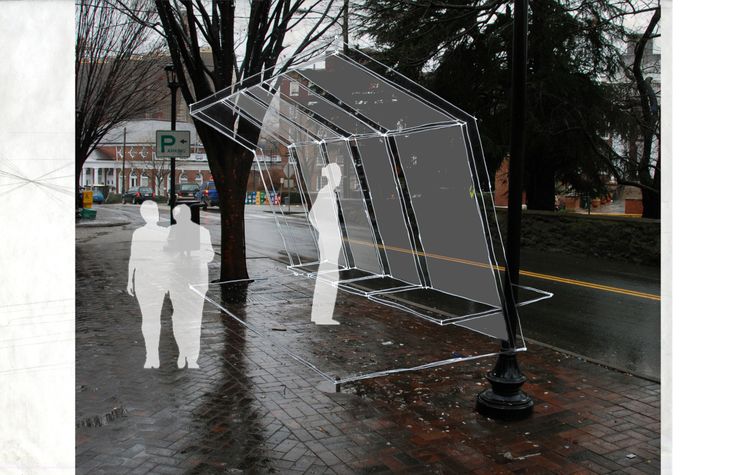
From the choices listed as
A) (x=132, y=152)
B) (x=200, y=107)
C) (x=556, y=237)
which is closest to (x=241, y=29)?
(x=200, y=107)

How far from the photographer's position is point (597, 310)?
31.1 feet

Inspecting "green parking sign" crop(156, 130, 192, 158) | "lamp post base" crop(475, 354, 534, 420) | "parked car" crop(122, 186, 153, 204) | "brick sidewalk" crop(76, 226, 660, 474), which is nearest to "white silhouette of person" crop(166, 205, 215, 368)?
"brick sidewalk" crop(76, 226, 660, 474)

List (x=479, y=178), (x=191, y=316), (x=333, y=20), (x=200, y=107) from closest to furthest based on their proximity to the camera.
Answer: (x=479, y=178) < (x=200, y=107) < (x=191, y=316) < (x=333, y=20)

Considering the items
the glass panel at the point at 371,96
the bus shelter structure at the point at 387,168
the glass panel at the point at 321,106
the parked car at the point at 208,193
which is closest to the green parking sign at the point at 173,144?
the bus shelter structure at the point at 387,168

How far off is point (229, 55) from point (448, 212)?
5530mm

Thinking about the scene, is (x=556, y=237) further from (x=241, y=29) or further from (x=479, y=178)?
(x=479, y=178)

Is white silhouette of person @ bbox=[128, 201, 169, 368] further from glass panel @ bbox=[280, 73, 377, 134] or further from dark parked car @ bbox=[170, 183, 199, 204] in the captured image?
dark parked car @ bbox=[170, 183, 199, 204]

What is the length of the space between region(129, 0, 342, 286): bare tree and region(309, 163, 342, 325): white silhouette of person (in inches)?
82.7

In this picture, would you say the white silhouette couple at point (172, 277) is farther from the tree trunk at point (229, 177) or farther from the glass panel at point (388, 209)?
the glass panel at point (388, 209)

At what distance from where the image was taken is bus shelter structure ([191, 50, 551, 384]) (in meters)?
5.09

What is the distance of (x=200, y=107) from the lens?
24.6 feet

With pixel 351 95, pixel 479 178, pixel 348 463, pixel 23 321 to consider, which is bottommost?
pixel 348 463

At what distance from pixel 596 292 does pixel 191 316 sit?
6780 millimetres

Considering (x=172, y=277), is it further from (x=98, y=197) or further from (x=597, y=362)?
(x=98, y=197)
